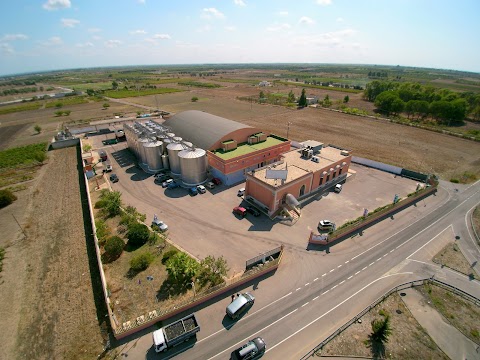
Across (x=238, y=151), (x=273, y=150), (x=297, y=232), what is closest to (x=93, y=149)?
(x=238, y=151)

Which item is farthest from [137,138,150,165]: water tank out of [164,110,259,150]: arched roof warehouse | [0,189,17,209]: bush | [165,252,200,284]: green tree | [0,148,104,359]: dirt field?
[165,252,200,284]: green tree

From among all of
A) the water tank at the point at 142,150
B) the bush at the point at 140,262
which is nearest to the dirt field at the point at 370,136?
the water tank at the point at 142,150

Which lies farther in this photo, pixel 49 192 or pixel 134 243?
pixel 49 192

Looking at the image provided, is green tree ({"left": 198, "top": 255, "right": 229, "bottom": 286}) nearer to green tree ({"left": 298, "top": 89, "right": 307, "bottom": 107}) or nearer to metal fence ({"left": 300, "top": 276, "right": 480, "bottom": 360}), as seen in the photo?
metal fence ({"left": 300, "top": 276, "right": 480, "bottom": 360})

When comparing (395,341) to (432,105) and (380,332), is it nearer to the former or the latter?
(380,332)

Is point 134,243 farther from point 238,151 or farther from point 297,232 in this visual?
point 238,151

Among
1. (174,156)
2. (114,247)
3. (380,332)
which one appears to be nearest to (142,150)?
(174,156)

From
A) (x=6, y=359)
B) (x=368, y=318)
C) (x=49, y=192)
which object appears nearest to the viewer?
(x=6, y=359)
